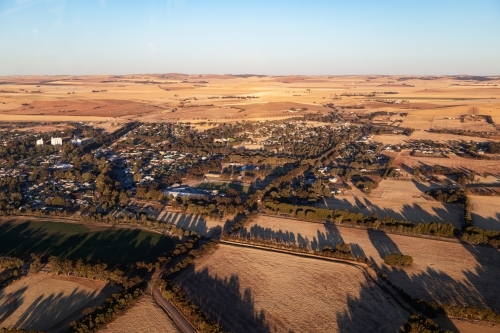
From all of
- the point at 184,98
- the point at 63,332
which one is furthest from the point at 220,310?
the point at 184,98

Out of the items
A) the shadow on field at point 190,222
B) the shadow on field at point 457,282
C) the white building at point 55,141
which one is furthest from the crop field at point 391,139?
the white building at point 55,141

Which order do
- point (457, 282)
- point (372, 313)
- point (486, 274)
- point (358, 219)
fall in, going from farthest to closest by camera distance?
point (358, 219) < point (486, 274) < point (457, 282) < point (372, 313)

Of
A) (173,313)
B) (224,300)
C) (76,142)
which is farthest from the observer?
(76,142)

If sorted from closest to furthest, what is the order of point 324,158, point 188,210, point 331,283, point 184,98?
point 331,283, point 188,210, point 324,158, point 184,98

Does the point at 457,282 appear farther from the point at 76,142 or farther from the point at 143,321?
the point at 76,142

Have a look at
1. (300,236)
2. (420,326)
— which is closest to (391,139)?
(300,236)

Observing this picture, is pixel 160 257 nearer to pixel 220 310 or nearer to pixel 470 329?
pixel 220 310

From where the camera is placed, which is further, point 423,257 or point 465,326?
point 423,257
